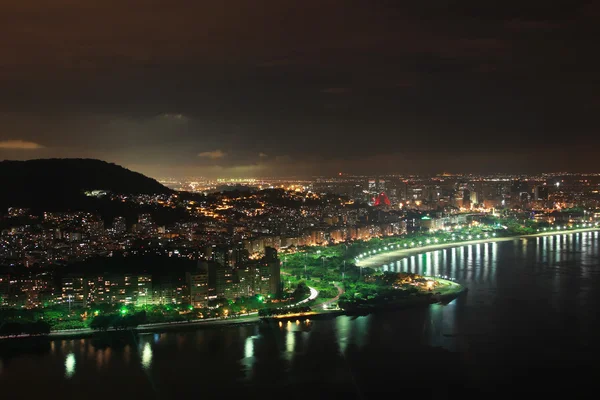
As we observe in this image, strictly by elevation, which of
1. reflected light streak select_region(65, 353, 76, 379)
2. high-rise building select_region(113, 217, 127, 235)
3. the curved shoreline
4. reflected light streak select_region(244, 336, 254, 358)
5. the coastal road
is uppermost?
high-rise building select_region(113, 217, 127, 235)

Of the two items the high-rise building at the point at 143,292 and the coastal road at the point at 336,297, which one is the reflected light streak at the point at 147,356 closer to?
the high-rise building at the point at 143,292

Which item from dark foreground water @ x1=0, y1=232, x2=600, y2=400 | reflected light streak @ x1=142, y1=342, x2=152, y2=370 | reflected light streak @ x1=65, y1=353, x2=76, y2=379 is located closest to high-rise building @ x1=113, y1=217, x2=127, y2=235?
dark foreground water @ x1=0, y1=232, x2=600, y2=400

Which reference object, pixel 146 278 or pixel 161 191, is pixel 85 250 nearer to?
pixel 146 278

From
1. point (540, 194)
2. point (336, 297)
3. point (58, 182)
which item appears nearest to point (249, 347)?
point (336, 297)

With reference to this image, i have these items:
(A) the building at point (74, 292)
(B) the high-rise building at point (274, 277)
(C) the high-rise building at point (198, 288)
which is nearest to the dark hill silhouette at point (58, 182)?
(A) the building at point (74, 292)

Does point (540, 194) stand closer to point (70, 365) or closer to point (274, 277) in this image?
point (274, 277)

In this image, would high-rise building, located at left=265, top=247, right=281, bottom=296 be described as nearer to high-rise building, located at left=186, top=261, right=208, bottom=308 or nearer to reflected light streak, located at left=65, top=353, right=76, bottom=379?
high-rise building, located at left=186, top=261, right=208, bottom=308
